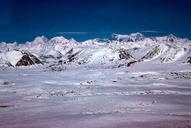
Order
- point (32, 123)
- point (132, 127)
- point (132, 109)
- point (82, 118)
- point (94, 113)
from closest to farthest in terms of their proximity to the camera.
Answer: point (132, 127) < point (32, 123) < point (82, 118) < point (94, 113) < point (132, 109)

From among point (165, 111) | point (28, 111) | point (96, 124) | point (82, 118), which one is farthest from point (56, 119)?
point (165, 111)

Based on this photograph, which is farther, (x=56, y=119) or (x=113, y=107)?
(x=113, y=107)

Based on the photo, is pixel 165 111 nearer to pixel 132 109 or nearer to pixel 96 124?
pixel 132 109

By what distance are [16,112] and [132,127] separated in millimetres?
9762

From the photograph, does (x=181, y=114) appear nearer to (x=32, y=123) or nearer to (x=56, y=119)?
(x=56, y=119)

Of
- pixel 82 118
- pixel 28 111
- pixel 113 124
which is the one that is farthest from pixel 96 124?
pixel 28 111

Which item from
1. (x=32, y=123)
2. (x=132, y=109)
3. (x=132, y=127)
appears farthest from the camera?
(x=132, y=109)

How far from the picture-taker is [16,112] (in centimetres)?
2455

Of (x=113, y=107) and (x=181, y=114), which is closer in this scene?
(x=181, y=114)

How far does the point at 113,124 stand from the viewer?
18516mm

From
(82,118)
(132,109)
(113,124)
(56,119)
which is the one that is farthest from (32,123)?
(132,109)

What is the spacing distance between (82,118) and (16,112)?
19.3 ft

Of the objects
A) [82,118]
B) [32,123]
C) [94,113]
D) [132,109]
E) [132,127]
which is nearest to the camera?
[132,127]

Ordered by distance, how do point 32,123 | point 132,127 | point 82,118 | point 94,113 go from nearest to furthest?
1. point 132,127
2. point 32,123
3. point 82,118
4. point 94,113
